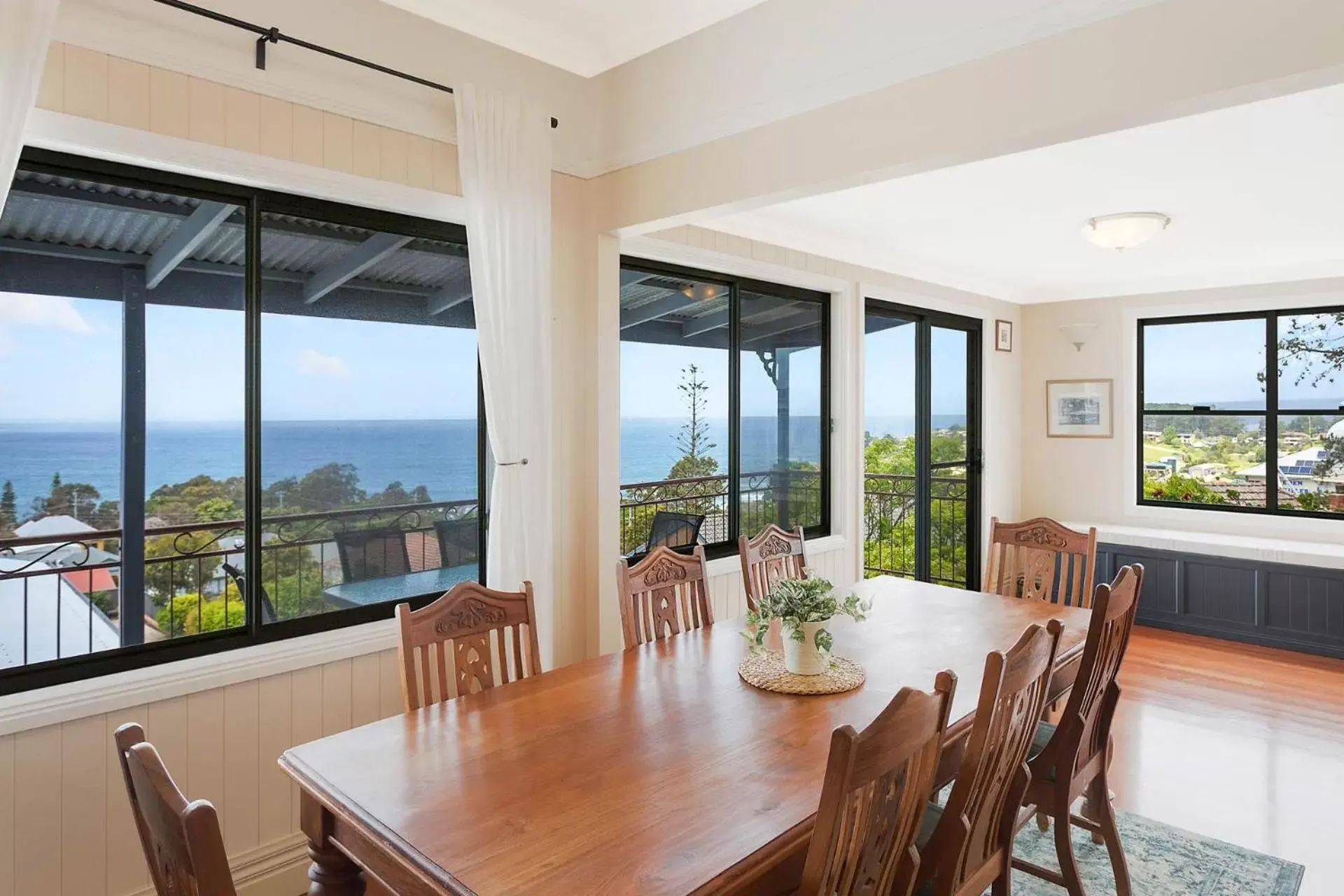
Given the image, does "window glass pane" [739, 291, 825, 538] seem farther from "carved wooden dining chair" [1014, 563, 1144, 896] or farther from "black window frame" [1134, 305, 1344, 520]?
"black window frame" [1134, 305, 1344, 520]

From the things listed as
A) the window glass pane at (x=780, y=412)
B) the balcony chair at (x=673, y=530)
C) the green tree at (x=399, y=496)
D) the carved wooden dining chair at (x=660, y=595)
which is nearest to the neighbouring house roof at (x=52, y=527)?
the green tree at (x=399, y=496)

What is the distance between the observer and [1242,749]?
145 inches

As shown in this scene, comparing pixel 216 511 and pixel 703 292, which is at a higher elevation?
pixel 703 292

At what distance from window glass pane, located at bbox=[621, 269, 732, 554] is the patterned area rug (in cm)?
196

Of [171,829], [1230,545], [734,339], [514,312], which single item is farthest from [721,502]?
[1230,545]

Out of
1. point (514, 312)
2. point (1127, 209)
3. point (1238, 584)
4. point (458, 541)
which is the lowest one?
A: point (1238, 584)

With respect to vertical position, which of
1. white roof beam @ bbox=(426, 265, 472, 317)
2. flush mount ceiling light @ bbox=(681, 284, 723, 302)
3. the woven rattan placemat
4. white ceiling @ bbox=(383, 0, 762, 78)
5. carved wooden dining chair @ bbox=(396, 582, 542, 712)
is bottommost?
the woven rattan placemat

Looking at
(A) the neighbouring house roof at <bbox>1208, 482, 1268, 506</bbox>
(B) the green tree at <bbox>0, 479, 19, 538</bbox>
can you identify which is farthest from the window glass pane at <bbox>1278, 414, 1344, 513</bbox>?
(B) the green tree at <bbox>0, 479, 19, 538</bbox>

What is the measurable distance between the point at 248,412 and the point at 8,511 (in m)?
0.64

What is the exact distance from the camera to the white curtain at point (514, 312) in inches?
111

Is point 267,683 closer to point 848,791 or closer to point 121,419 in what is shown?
point 121,419

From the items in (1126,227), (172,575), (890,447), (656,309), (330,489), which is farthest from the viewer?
(890,447)

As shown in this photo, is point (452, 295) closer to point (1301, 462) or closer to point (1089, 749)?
point (1089, 749)

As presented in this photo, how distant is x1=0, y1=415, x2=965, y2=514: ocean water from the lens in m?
2.17
